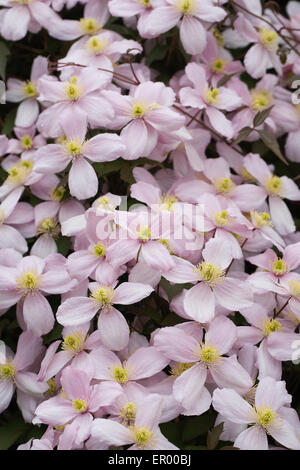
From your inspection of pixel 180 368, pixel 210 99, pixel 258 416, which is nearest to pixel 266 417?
pixel 258 416

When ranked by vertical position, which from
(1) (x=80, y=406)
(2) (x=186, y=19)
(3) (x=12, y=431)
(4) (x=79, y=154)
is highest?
(2) (x=186, y=19)

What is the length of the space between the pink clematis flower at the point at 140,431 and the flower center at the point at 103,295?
0.40 ft

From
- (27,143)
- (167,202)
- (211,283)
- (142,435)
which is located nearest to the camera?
(142,435)

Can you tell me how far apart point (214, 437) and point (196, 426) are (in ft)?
0.17

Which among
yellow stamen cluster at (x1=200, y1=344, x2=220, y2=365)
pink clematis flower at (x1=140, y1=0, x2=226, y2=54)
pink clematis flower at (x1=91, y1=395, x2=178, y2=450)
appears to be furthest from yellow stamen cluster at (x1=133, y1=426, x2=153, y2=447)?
pink clematis flower at (x1=140, y1=0, x2=226, y2=54)

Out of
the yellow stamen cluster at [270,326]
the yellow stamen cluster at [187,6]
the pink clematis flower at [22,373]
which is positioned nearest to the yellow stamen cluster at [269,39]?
the yellow stamen cluster at [187,6]

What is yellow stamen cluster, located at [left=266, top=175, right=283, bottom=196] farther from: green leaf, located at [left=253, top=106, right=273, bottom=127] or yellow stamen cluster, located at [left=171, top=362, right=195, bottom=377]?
yellow stamen cluster, located at [left=171, top=362, right=195, bottom=377]

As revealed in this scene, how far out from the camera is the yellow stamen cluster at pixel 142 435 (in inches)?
28.0

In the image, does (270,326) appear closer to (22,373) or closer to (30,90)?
(22,373)

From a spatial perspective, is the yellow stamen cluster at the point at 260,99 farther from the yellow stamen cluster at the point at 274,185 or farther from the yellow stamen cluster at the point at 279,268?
the yellow stamen cluster at the point at 279,268

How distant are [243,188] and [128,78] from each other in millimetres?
216

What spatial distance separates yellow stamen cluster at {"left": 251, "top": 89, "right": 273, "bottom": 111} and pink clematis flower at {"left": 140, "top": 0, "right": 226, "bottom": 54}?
11 centimetres

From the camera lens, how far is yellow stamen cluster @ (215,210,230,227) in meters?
0.89

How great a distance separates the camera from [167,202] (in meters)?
0.92
